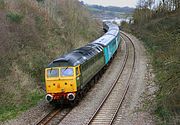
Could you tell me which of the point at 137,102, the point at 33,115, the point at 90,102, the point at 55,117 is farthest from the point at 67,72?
the point at 137,102

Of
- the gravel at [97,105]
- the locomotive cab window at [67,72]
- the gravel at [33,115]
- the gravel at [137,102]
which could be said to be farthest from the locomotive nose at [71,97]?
the gravel at [137,102]

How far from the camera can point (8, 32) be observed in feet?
87.0

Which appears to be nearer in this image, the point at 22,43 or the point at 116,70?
the point at 22,43

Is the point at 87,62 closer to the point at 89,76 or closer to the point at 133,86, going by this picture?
the point at 89,76

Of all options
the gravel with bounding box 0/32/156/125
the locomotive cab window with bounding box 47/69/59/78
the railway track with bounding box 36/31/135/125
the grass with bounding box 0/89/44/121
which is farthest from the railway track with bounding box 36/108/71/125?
the locomotive cab window with bounding box 47/69/59/78

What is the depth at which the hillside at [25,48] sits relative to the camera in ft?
66.3

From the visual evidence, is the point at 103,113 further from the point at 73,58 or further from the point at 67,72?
the point at 73,58

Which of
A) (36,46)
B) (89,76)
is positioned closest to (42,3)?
(36,46)

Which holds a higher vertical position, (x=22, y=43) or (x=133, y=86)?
(x=22, y=43)

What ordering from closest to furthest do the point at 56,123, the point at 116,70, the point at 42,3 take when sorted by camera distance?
1. the point at 56,123
2. the point at 116,70
3. the point at 42,3

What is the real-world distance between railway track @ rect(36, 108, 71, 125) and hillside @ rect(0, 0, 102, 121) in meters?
1.65

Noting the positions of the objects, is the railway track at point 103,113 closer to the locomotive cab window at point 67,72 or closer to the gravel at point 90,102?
the gravel at point 90,102

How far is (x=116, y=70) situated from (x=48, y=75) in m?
12.4

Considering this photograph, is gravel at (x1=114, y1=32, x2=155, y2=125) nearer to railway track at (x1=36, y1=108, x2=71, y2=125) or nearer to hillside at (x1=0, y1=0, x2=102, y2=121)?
railway track at (x1=36, y1=108, x2=71, y2=125)
